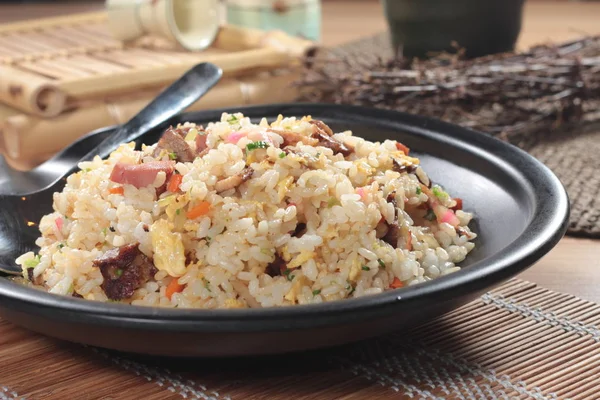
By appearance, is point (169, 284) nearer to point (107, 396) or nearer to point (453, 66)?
point (107, 396)

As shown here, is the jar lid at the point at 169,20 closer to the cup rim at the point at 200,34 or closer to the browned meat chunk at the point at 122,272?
the cup rim at the point at 200,34

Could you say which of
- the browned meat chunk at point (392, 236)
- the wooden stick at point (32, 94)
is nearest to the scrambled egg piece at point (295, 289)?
the browned meat chunk at point (392, 236)

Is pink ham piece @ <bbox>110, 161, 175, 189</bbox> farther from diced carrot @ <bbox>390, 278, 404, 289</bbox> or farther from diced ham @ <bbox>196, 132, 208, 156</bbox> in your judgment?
diced carrot @ <bbox>390, 278, 404, 289</bbox>

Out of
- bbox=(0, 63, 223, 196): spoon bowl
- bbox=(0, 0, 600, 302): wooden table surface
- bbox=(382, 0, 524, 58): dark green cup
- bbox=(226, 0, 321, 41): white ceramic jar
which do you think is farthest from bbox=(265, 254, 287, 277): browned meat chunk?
bbox=(226, 0, 321, 41): white ceramic jar

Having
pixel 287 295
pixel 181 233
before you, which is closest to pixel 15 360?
pixel 181 233

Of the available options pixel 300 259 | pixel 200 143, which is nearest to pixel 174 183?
pixel 200 143
